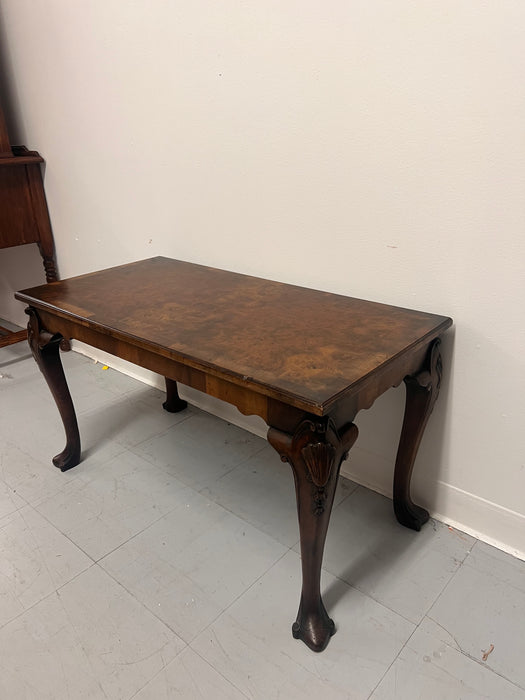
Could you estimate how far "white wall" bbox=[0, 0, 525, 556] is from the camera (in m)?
1.17

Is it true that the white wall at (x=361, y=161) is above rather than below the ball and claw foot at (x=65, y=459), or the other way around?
above

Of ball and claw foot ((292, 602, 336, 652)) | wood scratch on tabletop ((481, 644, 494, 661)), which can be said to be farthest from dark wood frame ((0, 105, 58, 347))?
wood scratch on tabletop ((481, 644, 494, 661))

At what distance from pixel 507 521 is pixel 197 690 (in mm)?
931

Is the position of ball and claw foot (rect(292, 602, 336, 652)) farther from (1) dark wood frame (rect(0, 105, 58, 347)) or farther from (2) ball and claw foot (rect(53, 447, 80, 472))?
(1) dark wood frame (rect(0, 105, 58, 347))

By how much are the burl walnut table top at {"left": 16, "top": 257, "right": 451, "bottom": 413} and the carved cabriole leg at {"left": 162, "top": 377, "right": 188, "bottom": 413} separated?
1.82 feet

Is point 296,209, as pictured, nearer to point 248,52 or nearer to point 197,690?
point 248,52

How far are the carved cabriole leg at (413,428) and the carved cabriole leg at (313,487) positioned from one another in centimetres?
34

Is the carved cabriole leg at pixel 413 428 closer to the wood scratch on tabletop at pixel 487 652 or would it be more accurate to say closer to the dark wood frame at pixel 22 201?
the wood scratch on tabletop at pixel 487 652

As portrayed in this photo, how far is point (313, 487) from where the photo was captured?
1.03 metres

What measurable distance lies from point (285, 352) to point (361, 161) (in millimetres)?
610

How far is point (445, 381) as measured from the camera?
1.42 meters

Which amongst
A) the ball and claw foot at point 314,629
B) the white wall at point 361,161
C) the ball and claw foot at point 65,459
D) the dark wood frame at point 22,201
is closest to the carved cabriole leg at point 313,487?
the ball and claw foot at point 314,629

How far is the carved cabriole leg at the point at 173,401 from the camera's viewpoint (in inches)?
84.1

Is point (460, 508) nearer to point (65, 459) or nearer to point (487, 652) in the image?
point (487, 652)
